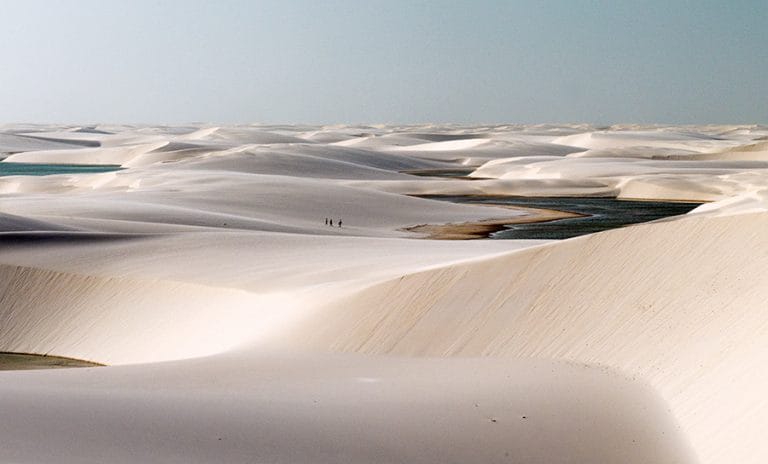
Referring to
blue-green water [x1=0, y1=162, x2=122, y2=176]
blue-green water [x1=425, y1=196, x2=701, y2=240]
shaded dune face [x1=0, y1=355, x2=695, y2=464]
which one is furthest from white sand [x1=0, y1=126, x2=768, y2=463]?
blue-green water [x1=0, y1=162, x2=122, y2=176]

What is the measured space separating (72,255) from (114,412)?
13.0 meters

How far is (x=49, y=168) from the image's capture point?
249ft

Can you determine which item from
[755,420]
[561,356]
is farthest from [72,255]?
[755,420]

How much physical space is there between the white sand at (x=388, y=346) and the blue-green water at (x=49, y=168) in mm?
47802

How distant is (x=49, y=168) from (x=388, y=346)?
223 feet

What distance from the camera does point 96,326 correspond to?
57.9ft

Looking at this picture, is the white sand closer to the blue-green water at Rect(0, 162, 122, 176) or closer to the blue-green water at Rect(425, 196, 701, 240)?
the blue-green water at Rect(425, 196, 701, 240)

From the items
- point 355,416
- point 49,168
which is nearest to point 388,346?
point 355,416

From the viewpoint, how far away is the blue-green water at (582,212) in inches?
1277

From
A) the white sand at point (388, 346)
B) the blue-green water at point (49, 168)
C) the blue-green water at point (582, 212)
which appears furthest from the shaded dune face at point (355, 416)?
the blue-green water at point (49, 168)

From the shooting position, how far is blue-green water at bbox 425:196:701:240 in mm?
32438

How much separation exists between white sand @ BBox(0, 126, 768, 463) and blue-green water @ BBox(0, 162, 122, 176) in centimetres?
4780

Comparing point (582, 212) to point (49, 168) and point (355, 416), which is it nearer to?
point (355, 416)

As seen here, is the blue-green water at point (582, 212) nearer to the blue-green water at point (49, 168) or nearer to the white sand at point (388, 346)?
the white sand at point (388, 346)
